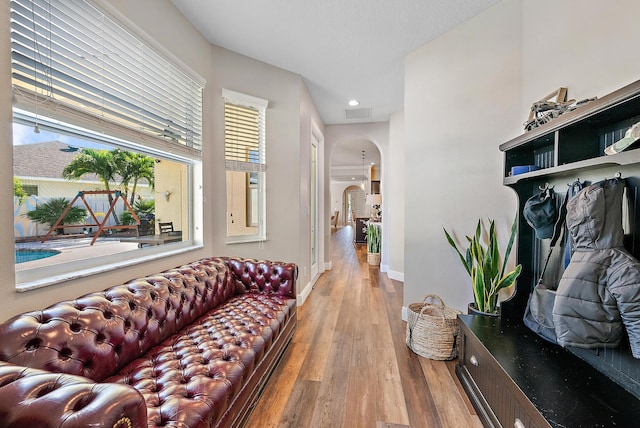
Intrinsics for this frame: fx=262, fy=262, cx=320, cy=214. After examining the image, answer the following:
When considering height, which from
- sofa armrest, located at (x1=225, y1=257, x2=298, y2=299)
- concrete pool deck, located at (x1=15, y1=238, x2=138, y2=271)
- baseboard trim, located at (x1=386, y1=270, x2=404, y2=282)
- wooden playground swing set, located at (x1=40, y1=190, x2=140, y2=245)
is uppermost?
wooden playground swing set, located at (x1=40, y1=190, x2=140, y2=245)

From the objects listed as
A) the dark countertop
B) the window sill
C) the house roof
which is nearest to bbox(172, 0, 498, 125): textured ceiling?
the house roof

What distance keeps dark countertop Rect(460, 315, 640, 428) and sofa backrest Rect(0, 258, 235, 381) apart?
199 centimetres

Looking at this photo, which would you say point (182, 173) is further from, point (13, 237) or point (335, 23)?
point (335, 23)

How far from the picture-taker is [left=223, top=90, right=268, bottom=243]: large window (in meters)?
3.07

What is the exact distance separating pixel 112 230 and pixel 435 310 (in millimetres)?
2810

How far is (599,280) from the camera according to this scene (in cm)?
116

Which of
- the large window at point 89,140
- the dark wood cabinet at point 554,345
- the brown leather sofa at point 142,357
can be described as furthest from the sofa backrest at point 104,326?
the dark wood cabinet at point 554,345

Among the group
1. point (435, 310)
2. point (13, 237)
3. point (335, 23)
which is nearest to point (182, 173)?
point (13, 237)

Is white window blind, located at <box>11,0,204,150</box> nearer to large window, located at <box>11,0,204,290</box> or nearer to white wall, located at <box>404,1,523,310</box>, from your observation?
large window, located at <box>11,0,204,290</box>

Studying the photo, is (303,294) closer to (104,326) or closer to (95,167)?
(104,326)

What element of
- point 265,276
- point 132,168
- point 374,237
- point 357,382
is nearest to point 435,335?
point 357,382

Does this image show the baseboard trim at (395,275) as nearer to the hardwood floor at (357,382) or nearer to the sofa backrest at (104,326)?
the hardwood floor at (357,382)

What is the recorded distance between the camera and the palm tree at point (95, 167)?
1.70 meters

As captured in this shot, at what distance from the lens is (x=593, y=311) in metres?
1.16
